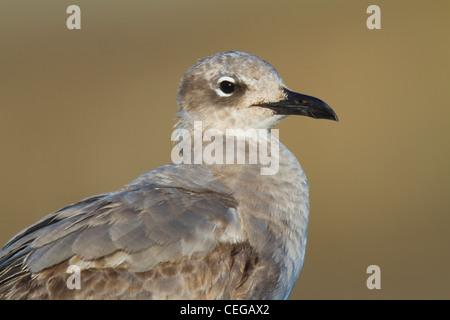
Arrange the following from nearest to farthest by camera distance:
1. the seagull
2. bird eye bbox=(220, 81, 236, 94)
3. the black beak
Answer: the seagull, the black beak, bird eye bbox=(220, 81, 236, 94)

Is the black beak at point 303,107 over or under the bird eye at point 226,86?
under

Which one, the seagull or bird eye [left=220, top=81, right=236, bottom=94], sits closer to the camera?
the seagull

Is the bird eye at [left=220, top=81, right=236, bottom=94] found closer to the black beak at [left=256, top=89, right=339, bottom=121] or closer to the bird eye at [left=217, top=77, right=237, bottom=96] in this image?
the bird eye at [left=217, top=77, right=237, bottom=96]

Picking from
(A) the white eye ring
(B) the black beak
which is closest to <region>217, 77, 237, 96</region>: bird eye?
(A) the white eye ring

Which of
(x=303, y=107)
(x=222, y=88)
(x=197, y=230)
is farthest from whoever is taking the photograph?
(x=222, y=88)

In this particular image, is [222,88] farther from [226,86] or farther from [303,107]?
[303,107]

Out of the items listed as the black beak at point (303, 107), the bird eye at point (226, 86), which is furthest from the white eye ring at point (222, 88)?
the black beak at point (303, 107)

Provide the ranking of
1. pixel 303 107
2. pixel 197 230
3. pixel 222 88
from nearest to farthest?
pixel 197 230 → pixel 303 107 → pixel 222 88

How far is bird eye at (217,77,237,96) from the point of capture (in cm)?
511

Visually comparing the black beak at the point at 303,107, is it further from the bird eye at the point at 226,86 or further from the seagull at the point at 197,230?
the bird eye at the point at 226,86

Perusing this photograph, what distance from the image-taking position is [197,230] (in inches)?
163

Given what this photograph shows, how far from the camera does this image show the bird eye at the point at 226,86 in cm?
511

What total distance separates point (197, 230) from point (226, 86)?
56.2 inches

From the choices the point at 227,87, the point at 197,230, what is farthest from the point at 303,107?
the point at 197,230
